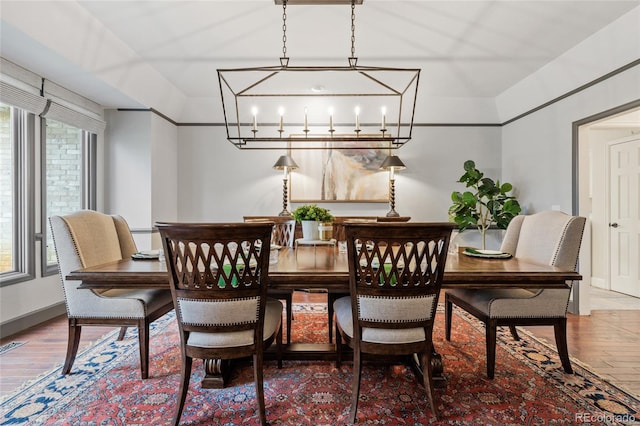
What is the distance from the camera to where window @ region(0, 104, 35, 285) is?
111 inches

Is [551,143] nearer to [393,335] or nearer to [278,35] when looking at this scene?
[278,35]

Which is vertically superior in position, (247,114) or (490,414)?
(247,114)

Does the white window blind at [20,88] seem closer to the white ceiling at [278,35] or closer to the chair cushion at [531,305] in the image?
the white ceiling at [278,35]

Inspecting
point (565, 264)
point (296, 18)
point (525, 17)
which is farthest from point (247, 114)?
point (565, 264)

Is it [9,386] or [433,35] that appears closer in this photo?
[9,386]

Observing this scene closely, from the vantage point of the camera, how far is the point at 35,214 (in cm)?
301

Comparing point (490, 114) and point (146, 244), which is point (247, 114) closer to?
point (146, 244)

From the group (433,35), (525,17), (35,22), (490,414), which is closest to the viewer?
(490,414)

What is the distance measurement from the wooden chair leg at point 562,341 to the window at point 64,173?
416 cm

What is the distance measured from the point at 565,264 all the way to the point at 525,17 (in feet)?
6.41

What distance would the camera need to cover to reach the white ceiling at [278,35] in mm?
2434

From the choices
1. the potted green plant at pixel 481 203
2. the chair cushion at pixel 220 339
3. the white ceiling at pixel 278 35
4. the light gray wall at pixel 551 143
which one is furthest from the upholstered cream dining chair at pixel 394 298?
the potted green plant at pixel 481 203

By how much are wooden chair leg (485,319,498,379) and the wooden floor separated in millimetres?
742

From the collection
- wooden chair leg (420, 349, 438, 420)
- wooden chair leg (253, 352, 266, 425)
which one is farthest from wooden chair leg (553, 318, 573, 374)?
wooden chair leg (253, 352, 266, 425)
